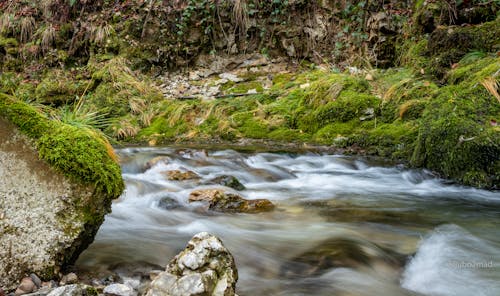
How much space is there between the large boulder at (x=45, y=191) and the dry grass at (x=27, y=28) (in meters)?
12.2

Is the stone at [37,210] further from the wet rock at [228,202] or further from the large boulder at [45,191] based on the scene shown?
the wet rock at [228,202]

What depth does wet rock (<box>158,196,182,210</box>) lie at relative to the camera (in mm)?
4194

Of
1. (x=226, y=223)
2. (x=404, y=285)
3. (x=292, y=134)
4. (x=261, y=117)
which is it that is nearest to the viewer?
(x=404, y=285)

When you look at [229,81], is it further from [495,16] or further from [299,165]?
[495,16]

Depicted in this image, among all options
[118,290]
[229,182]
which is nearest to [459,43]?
[229,182]

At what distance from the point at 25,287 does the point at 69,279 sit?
242 mm

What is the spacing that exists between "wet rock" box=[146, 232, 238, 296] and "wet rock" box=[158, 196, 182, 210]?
222 cm

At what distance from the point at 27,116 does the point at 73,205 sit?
61 cm

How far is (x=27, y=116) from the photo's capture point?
2350 mm

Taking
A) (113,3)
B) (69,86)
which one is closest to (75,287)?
(69,86)

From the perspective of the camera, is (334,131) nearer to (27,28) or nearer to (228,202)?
(228,202)

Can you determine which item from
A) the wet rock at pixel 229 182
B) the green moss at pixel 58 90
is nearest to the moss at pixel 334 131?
the wet rock at pixel 229 182

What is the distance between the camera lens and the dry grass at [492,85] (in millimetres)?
5043

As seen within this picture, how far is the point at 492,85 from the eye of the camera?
509 cm
